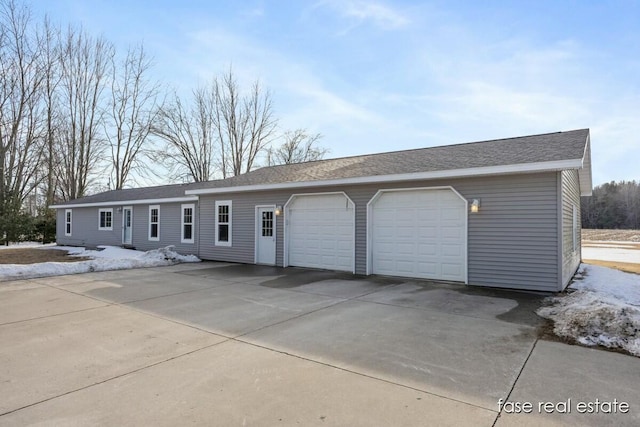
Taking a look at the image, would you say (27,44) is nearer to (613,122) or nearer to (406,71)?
(406,71)

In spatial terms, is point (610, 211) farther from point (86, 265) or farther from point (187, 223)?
point (86, 265)

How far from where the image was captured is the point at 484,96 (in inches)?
467

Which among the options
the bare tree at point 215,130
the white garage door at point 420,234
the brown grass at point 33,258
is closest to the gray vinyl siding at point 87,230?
the brown grass at point 33,258

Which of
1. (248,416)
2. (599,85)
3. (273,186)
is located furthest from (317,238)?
(599,85)

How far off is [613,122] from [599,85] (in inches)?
263

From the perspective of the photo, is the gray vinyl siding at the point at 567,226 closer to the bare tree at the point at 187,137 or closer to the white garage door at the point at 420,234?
the white garage door at the point at 420,234

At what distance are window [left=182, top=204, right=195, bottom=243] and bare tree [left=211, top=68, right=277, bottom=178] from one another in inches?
604

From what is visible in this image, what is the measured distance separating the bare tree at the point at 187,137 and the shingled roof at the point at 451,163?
1756cm

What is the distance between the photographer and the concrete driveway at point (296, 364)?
108 inches

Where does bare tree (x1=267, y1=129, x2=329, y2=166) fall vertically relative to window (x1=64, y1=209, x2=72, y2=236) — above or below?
above

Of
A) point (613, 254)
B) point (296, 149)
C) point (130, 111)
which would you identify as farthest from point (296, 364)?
point (130, 111)

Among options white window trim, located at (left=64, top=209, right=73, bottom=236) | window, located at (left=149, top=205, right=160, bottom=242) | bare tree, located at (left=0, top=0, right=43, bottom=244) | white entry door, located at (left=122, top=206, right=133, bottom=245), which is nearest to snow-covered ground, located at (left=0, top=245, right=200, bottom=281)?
window, located at (left=149, top=205, right=160, bottom=242)

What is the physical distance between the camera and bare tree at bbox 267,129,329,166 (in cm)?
3155

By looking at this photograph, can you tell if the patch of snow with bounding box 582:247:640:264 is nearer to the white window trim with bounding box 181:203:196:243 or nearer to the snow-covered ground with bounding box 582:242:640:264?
the snow-covered ground with bounding box 582:242:640:264
